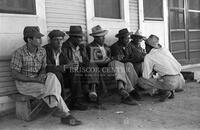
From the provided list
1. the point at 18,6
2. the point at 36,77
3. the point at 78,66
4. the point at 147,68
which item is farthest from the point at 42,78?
the point at 147,68

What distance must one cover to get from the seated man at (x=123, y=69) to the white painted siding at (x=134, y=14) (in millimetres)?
1458

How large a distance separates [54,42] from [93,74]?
90cm

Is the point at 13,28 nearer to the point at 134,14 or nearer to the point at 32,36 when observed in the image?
the point at 32,36

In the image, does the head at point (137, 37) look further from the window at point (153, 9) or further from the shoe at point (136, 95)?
the window at point (153, 9)

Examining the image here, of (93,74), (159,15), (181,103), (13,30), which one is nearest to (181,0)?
(159,15)

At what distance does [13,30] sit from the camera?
502 cm

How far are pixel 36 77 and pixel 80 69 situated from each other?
93 centimetres

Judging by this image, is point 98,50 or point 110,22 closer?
point 98,50

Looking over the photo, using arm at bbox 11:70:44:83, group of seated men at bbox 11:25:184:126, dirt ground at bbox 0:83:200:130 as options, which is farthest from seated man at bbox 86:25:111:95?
arm at bbox 11:70:44:83

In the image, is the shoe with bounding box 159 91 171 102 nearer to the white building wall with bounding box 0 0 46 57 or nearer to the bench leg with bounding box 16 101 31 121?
the bench leg with bounding box 16 101 31 121

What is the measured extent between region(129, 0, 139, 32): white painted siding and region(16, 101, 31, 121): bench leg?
4115mm

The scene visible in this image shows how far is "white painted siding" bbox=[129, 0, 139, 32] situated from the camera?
7812mm

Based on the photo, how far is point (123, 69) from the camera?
18.5ft

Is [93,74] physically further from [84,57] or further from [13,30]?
[13,30]
